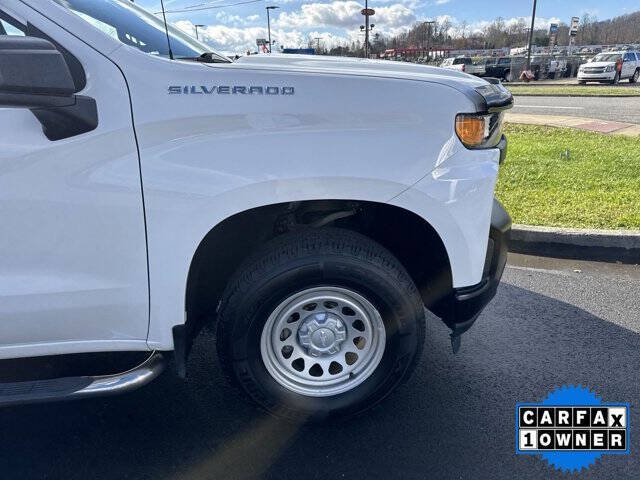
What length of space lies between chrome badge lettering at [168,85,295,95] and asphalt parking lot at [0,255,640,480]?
1.38 metres

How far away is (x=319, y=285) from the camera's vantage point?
2303 mm

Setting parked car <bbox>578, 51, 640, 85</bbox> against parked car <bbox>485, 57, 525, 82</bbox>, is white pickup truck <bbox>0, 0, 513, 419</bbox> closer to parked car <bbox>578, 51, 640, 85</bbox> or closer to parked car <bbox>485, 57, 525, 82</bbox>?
parked car <bbox>578, 51, 640, 85</bbox>

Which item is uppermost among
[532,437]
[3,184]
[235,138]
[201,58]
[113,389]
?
[201,58]

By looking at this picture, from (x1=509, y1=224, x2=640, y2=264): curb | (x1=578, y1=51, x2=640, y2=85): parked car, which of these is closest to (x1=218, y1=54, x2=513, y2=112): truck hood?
(x1=509, y1=224, x2=640, y2=264): curb

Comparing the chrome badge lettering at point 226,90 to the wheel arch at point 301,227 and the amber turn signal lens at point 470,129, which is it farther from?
the amber turn signal lens at point 470,129

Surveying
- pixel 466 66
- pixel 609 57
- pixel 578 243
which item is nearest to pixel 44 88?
pixel 578 243

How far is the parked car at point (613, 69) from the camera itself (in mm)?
26469

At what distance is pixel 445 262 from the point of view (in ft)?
7.91

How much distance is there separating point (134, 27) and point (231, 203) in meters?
1.18

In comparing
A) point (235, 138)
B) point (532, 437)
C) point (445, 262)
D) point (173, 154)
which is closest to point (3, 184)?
point (173, 154)

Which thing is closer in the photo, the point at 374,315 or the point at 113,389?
the point at 113,389

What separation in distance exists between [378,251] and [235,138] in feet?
2.68

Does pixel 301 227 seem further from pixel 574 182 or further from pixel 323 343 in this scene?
pixel 574 182

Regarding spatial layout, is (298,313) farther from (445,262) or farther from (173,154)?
(173,154)
